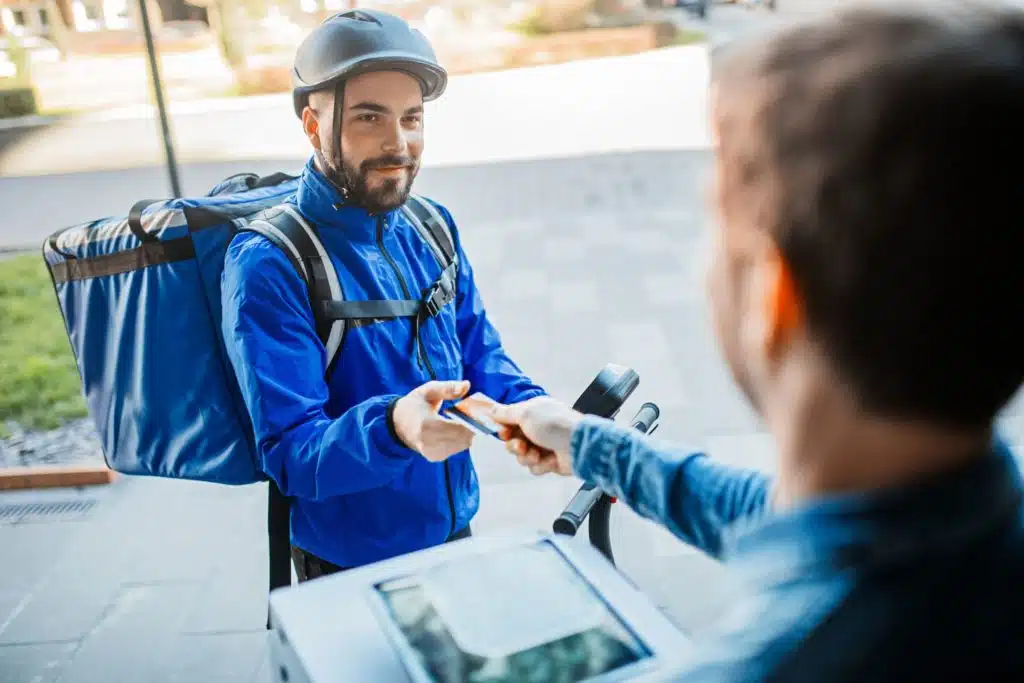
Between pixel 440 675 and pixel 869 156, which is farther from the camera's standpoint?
pixel 440 675

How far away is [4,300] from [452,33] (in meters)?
13.7

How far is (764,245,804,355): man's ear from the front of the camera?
594 millimetres

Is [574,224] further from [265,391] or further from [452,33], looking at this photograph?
[452,33]

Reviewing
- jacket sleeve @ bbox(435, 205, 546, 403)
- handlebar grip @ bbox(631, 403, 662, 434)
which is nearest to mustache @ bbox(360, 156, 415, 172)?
jacket sleeve @ bbox(435, 205, 546, 403)

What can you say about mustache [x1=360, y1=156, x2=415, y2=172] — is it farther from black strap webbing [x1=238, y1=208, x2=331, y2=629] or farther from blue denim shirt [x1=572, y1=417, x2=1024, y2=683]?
blue denim shirt [x1=572, y1=417, x2=1024, y2=683]

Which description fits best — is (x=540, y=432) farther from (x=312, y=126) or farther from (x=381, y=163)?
(x=312, y=126)

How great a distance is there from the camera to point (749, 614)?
613 mm

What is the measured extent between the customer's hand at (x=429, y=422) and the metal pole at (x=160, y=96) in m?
3.07

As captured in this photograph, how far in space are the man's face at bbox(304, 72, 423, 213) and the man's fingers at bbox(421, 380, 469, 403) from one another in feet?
1.41

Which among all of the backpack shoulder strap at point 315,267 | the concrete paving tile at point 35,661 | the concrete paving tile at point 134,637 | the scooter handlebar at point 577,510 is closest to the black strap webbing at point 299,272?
the backpack shoulder strap at point 315,267

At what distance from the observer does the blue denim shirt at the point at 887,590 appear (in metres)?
0.56

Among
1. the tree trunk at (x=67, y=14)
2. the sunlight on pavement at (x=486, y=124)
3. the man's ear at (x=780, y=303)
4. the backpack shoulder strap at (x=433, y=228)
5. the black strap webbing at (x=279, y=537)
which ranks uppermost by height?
the tree trunk at (x=67, y=14)

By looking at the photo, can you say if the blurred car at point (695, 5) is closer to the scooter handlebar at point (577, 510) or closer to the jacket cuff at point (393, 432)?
the scooter handlebar at point (577, 510)

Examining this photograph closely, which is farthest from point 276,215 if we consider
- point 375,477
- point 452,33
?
point 452,33
